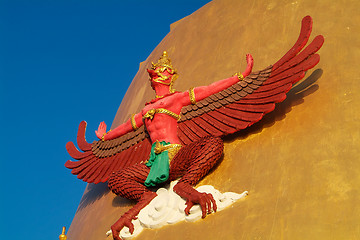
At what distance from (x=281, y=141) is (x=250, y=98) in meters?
0.64

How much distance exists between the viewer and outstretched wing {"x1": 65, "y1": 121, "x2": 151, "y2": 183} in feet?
19.8

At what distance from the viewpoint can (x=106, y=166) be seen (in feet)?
20.3

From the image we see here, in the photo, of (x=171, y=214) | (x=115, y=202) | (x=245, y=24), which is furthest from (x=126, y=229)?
(x=245, y=24)

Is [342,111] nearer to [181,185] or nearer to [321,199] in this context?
[321,199]

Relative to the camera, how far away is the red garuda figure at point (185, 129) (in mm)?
5156

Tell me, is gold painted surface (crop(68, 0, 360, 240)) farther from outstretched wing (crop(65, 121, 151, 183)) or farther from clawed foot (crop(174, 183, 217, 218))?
outstretched wing (crop(65, 121, 151, 183))

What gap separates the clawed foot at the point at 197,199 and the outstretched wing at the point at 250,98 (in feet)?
2.54

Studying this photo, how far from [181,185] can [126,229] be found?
2.26 feet

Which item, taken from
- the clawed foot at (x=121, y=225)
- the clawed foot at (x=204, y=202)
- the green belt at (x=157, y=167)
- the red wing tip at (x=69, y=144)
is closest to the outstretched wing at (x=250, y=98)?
the green belt at (x=157, y=167)

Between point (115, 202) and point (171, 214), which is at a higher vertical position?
point (115, 202)

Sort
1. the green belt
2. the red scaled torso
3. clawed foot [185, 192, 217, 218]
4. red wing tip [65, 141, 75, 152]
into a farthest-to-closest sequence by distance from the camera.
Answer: red wing tip [65, 141, 75, 152] < the red scaled torso < the green belt < clawed foot [185, 192, 217, 218]

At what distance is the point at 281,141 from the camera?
5008 millimetres

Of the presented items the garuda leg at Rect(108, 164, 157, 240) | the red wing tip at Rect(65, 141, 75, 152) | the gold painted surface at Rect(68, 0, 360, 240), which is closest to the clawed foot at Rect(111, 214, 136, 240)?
the garuda leg at Rect(108, 164, 157, 240)

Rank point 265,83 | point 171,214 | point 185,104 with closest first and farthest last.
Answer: point 171,214
point 265,83
point 185,104
